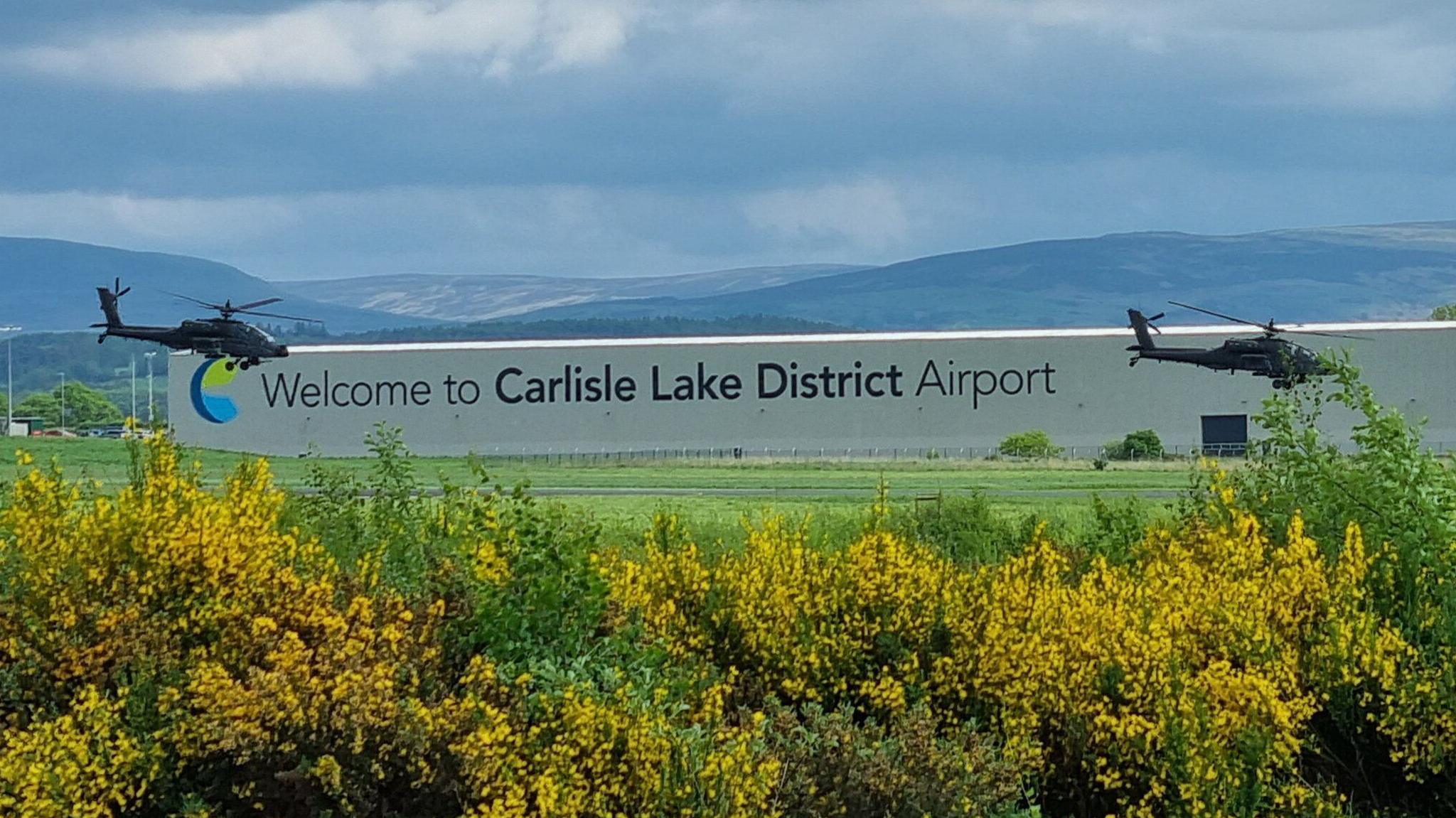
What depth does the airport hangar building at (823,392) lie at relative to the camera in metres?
60.7

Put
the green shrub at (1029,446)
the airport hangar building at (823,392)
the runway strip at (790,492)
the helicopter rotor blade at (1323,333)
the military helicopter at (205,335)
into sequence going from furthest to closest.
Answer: the airport hangar building at (823,392) < the green shrub at (1029,446) < the helicopter rotor blade at (1323,333) < the military helicopter at (205,335) < the runway strip at (790,492)

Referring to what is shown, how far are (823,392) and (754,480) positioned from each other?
650 inches

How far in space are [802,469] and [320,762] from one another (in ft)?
152

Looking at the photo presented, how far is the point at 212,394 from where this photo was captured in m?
66.4

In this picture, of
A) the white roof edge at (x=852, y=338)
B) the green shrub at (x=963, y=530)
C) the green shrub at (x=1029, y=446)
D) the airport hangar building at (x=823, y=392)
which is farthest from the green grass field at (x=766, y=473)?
the green shrub at (x=963, y=530)

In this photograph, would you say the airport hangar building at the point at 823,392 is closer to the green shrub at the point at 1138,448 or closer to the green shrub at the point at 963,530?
the green shrub at the point at 1138,448

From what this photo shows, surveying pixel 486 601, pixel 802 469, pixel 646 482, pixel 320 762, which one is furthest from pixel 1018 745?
pixel 802 469

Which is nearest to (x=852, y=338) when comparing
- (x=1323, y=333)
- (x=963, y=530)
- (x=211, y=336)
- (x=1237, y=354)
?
(x=1237, y=354)

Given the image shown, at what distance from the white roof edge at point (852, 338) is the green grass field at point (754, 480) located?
4685 mm

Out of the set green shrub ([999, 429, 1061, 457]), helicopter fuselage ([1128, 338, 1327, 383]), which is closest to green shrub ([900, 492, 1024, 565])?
helicopter fuselage ([1128, 338, 1327, 383])

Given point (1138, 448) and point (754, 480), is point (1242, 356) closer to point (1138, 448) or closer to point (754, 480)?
point (1138, 448)

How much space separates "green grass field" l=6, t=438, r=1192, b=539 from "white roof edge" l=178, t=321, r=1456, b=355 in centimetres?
468

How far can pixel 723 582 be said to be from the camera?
10336mm

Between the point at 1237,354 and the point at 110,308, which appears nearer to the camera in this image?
the point at 1237,354
